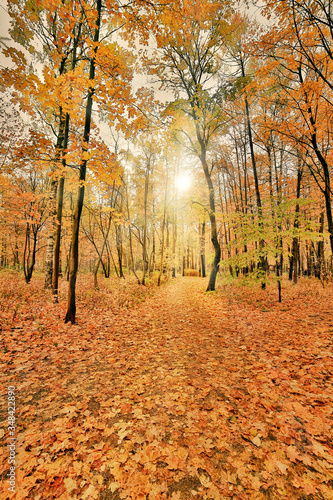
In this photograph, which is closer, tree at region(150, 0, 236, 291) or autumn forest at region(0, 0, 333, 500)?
autumn forest at region(0, 0, 333, 500)

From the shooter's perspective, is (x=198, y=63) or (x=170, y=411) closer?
(x=170, y=411)

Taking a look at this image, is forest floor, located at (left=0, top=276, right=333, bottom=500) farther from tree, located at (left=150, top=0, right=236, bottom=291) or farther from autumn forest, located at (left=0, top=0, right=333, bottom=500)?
tree, located at (left=150, top=0, right=236, bottom=291)

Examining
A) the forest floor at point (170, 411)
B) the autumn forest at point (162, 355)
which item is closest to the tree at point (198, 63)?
the autumn forest at point (162, 355)

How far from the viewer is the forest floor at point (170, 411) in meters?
1.91

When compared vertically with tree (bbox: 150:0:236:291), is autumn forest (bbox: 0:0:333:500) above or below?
below

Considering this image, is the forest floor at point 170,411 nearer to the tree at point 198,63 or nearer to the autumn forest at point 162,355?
the autumn forest at point 162,355

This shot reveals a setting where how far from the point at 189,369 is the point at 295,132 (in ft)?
34.7

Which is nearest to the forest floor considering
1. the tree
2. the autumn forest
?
the autumn forest

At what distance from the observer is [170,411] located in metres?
2.87

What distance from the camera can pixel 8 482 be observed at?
191cm

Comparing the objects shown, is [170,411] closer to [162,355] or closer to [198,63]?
[162,355]

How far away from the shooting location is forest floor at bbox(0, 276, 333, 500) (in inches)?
75.4

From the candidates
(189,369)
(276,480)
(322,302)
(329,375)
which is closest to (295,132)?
(322,302)

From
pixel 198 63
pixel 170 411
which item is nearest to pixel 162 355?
pixel 170 411
